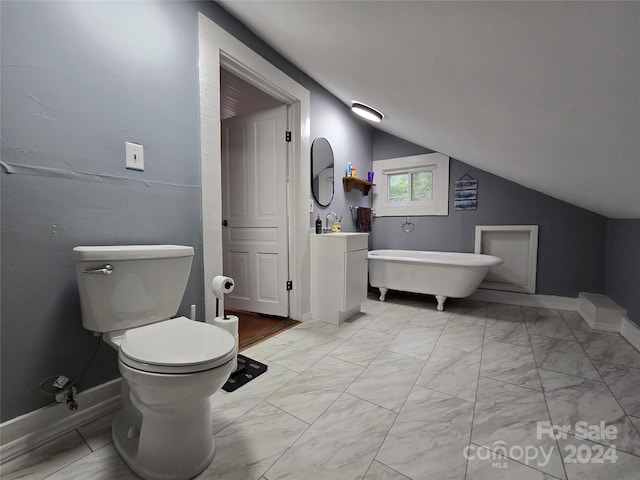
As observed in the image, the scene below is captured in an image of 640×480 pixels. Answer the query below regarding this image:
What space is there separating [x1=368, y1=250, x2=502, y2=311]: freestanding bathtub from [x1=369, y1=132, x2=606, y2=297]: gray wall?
0.34 meters

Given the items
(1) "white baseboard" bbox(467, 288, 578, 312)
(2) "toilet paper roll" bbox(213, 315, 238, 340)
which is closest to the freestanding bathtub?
(1) "white baseboard" bbox(467, 288, 578, 312)

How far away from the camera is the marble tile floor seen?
96 cm

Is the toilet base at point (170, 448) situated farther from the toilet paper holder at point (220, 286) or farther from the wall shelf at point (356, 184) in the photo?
the wall shelf at point (356, 184)

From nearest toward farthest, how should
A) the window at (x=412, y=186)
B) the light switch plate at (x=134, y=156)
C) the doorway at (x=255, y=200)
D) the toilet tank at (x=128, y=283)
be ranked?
the toilet tank at (x=128, y=283) < the light switch plate at (x=134, y=156) < the doorway at (x=255, y=200) < the window at (x=412, y=186)

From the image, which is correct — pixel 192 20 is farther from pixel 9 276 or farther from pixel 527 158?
pixel 527 158

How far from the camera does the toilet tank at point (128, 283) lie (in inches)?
42.1

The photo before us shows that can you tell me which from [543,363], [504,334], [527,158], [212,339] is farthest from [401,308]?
[212,339]

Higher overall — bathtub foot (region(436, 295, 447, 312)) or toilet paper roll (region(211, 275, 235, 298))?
toilet paper roll (region(211, 275, 235, 298))

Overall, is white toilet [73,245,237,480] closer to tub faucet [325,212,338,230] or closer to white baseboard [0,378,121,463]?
white baseboard [0,378,121,463]

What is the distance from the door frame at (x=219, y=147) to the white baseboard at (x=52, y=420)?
0.57 meters

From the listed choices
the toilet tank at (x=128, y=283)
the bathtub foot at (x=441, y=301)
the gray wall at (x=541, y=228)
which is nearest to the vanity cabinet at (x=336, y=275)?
the bathtub foot at (x=441, y=301)

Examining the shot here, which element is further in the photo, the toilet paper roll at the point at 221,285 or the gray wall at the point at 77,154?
the toilet paper roll at the point at 221,285

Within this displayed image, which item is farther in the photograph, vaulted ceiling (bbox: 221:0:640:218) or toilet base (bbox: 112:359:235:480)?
toilet base (bbox: 112:359:235:480)

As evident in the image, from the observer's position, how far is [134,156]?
1340mm
